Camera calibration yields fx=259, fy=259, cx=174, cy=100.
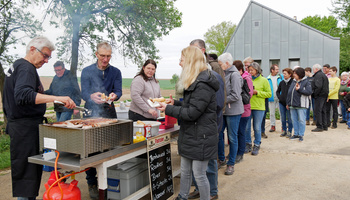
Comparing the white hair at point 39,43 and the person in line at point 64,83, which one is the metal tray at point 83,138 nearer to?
the white hair at point 39,43

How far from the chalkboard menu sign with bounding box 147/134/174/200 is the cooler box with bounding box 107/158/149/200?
19 centimetres

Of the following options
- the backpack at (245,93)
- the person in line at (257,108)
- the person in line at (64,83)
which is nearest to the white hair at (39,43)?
the person in line at (64,83)

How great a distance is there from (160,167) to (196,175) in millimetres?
569

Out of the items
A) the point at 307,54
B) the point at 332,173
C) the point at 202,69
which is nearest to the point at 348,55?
the point at 307,54

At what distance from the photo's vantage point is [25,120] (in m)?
2.58

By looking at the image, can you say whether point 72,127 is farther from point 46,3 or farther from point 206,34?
point 206,34

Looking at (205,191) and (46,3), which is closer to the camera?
(205,191)

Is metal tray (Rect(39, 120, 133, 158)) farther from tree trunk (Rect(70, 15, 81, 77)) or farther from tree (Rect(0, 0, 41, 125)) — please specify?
tree (Rect(0, 0, 41, 125))

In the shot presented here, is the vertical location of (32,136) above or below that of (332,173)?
above

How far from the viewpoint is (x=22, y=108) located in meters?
Result: 2.55

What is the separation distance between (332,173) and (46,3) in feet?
18.2

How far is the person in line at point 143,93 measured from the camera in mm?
3887

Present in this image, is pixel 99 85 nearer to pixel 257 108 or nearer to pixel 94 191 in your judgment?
pixel 94 191

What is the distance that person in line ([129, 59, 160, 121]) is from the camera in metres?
3.89
